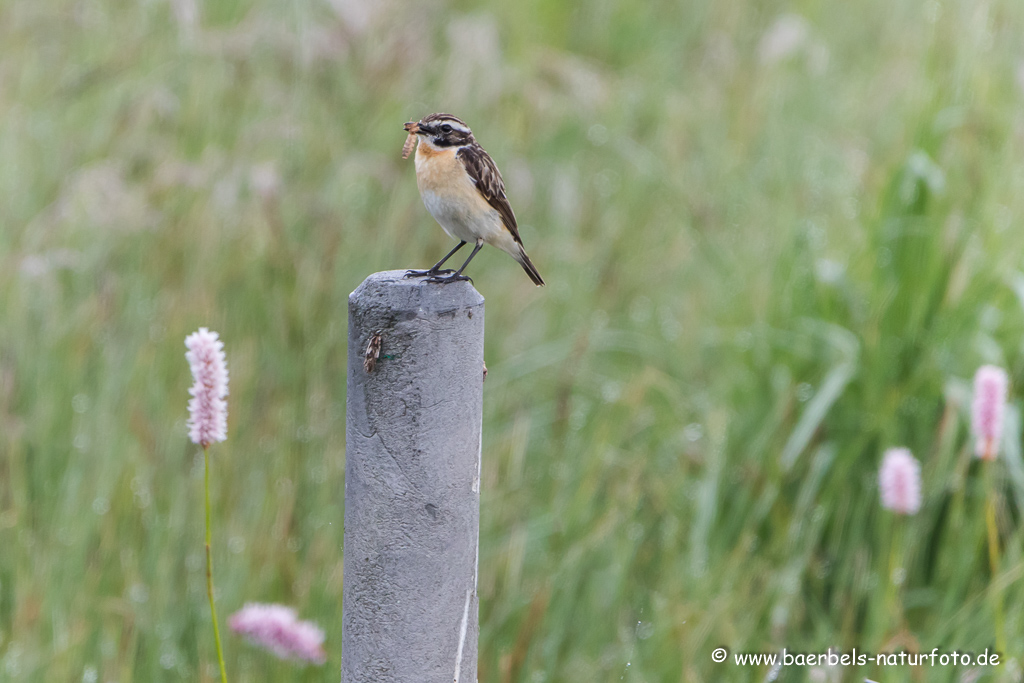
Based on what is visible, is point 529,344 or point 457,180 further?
point 529,344

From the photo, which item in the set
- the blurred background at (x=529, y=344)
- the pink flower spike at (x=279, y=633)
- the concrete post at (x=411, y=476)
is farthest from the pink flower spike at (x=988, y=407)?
the pink flower spike at (x=279, y=633)

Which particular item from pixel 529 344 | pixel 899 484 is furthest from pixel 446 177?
pixel 529 344

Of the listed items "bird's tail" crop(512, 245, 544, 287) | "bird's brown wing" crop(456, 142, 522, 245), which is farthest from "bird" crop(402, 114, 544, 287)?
"bird's tail" crop(512, 245, 544, 287)

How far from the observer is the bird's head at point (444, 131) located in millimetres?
2428

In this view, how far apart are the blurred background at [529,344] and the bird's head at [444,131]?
1.05 metres

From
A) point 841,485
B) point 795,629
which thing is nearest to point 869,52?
point 841,485

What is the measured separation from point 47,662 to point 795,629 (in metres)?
2.04

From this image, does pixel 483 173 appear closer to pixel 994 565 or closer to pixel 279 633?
pixel 279 633

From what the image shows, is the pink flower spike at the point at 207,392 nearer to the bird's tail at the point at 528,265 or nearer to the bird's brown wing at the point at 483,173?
the bird's brown wing at the point at 483,173

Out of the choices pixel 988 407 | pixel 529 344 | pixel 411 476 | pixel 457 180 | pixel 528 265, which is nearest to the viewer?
pixel 411 476

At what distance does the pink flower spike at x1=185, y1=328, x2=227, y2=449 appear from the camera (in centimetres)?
157

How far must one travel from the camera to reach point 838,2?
7.71 metres

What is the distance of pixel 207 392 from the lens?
1.60m

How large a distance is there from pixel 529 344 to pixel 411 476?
256 centimetres
